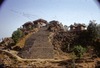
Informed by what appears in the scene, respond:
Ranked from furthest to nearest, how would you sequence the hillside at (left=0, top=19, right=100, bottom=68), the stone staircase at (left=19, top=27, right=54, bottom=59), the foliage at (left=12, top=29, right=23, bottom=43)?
the foliage at (left=12, top=29, right=23, bottom=43) < the stone staircase at (left=19, top=27, right=54, bottom=59) < the hillside at (left=0, top=19, right=100, bottom=68)

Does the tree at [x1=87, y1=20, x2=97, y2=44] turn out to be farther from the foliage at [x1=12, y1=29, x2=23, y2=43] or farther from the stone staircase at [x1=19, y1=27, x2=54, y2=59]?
the foliage at [x1=12, y1=29, x2=23, y2=43]

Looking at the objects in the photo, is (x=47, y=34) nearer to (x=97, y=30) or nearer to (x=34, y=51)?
(x=34, y=51)

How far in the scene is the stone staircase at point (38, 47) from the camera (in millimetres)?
28047

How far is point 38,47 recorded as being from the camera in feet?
97.9

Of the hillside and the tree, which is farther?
the tree

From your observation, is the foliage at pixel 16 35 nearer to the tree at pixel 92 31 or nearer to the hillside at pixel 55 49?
the hillside at pixel 55 49

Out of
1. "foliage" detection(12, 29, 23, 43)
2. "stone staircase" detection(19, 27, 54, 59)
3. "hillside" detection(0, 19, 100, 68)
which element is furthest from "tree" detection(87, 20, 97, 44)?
"foliage" detection(12, 29, 23, 43)

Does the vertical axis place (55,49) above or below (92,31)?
below

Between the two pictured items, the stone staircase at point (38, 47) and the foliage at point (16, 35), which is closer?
the stone staircase at point (38, 47)

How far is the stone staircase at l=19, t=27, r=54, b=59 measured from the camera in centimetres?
2805

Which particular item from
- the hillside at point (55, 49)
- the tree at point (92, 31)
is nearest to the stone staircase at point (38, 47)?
the hillside at point (55, 49)

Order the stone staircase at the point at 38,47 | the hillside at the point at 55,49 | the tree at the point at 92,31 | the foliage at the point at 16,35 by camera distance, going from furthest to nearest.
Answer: the foliage at the point at 16,35 → the tree at the point at 92,31 → the stone staircase at the point at 38,47 → the hillside at the point at 55,49

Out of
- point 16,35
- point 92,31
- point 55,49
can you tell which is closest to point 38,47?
point 55,49

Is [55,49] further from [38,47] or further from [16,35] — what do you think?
[16,35]
